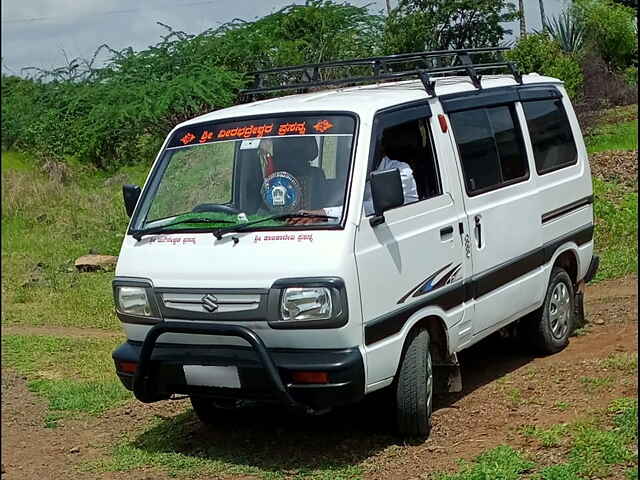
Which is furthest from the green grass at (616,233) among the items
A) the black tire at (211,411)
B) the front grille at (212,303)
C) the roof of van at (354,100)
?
the front grille at (212,303)

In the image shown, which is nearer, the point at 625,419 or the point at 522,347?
the point at 625,419

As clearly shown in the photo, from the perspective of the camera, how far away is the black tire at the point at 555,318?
7039 millimetres

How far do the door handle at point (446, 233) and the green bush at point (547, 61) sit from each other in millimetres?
9957

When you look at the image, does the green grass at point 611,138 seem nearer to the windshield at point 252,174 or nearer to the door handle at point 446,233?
the door handle at point 446,233

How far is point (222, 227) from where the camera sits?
17.8 ft

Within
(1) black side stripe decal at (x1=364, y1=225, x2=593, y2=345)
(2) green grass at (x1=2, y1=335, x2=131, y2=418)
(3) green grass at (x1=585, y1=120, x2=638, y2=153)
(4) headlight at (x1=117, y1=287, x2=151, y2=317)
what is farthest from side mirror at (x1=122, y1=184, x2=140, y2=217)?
(3) green grass at (x1=585, y1=120, x2=638, y2=153)

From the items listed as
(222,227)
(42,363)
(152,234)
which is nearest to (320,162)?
(222,227)

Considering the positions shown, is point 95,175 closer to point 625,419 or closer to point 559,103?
point 559,103

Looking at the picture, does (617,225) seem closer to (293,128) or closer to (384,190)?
(293,128)

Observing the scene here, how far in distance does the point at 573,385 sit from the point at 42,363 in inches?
173

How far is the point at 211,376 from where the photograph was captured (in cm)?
519

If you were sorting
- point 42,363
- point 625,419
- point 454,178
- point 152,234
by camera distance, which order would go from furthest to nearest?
point 42,363 < point 454,178 < point 152,234 < point 625,419

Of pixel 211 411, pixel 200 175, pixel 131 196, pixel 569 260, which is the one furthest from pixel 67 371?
pixel 569 260

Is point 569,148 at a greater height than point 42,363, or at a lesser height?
greater
